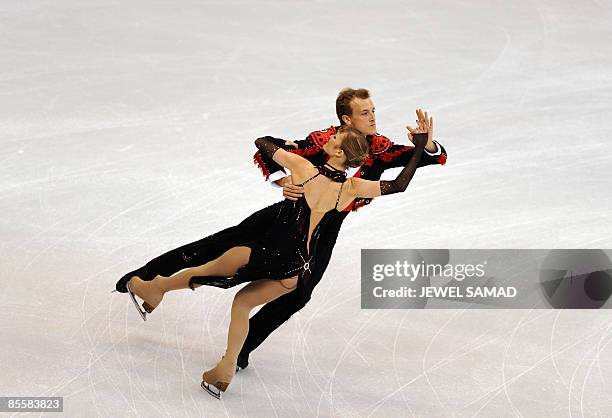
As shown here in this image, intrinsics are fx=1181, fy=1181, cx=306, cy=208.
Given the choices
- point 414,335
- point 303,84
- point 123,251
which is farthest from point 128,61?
point 414,335

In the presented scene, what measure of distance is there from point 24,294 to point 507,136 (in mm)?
4762

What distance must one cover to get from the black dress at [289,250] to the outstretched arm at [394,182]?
0.61ft

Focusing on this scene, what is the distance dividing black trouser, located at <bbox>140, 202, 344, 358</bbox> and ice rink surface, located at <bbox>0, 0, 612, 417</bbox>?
0.86 feet

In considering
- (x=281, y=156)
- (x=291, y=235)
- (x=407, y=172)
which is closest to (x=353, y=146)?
(x=407, y=172)

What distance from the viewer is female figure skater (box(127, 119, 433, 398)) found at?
19.7 feet

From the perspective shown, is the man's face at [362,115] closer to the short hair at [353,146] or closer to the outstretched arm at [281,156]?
the short hair at [353,146]

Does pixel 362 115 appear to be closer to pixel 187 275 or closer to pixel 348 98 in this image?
pixel 348 98

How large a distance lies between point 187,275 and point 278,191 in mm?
2710

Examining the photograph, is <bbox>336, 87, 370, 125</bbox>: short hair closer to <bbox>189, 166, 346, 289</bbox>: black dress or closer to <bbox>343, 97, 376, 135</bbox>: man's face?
<bbox>343, 97, 376, 135</bbox>: man's face

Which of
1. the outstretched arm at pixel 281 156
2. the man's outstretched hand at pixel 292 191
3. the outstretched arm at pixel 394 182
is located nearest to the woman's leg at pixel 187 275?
the man's outstretched hand at pixel 292 191

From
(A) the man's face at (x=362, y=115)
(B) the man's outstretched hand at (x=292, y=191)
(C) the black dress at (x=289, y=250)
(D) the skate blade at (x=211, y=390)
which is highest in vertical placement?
(A) the man's face at (x=362, y=115)

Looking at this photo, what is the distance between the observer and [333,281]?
780 cm

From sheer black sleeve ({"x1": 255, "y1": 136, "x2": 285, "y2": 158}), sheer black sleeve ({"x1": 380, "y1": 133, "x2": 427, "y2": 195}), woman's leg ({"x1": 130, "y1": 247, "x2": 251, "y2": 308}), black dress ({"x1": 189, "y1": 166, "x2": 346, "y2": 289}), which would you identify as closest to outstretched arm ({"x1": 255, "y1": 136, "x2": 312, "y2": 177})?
sheer black sleeve ({"x1": 255, "y1": 136, "x2": 285, "y2": 158})

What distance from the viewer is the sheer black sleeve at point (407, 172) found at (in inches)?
233
